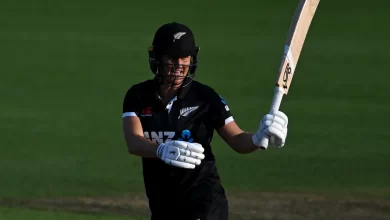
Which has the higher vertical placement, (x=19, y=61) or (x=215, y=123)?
(x=215, y=123)

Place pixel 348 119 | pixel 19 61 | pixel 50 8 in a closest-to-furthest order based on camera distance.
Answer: pixel 348 119
pixel 19 61
pixel 50 8

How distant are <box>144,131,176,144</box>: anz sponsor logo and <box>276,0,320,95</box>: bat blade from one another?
66 centimetres

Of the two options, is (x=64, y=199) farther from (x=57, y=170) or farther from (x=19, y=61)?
(x=19, y=61)

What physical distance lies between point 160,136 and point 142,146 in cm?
19

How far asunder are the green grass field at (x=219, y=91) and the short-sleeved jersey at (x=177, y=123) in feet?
8.85

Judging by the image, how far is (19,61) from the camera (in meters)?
12.6

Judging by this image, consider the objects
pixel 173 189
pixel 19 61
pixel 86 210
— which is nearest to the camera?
pixel 173 189

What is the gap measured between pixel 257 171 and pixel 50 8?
25.4ft

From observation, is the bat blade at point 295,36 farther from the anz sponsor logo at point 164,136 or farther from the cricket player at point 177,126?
the anz sponsor logo at point 164,136

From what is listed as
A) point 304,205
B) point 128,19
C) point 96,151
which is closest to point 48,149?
point 96,151

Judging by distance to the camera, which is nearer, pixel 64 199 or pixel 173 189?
pixel 173 189

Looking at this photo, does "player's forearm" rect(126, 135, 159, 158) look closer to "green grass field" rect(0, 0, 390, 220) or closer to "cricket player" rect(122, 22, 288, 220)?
"cricket player" rect(122, 22, 288, 220)

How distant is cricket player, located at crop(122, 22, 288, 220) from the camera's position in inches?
195

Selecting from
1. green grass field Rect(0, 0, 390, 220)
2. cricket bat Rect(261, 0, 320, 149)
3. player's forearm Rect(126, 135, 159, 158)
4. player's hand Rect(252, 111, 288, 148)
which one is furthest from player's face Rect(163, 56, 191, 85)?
green grass field Rect(0, 0, 390, 220)
